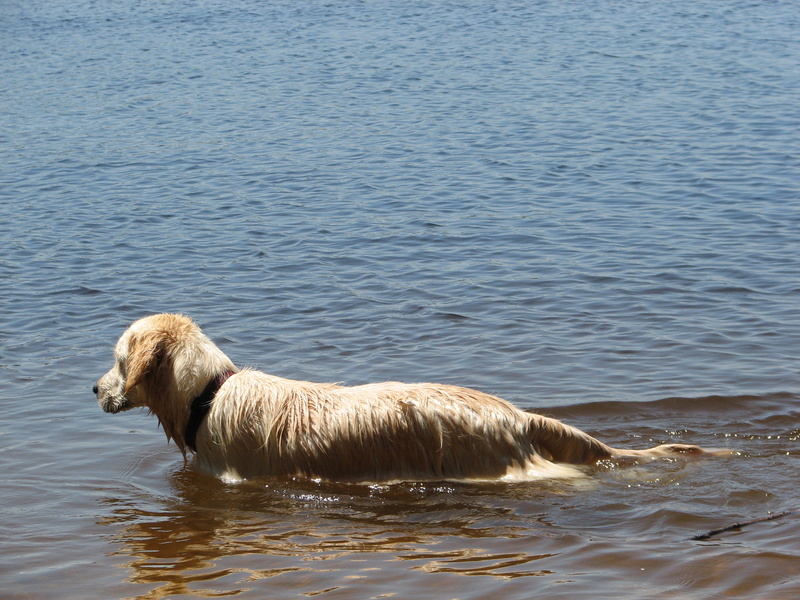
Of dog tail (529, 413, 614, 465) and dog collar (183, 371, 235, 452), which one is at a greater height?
dog collar (183, 371, 235, 452)

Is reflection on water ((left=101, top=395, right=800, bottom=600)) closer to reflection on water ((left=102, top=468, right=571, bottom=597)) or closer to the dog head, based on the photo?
reflection on water ((left=102, top=468, right=571, bottom=597))

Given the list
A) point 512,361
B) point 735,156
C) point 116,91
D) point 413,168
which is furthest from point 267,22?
point 512,361

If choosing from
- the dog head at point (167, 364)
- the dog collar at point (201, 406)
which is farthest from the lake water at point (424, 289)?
the dog head at point (167, 364)

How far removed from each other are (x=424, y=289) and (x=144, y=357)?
5137 mm

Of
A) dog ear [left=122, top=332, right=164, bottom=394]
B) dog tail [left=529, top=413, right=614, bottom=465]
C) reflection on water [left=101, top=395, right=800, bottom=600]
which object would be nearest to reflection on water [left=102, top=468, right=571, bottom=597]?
reflection on water [left=101, top=395, right=800, bottom=600]

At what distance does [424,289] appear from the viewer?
11047 millimetres

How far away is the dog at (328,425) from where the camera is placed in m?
6.09

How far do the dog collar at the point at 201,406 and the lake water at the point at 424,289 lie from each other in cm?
36

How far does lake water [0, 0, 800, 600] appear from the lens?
219 inches

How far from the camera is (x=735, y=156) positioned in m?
16.2

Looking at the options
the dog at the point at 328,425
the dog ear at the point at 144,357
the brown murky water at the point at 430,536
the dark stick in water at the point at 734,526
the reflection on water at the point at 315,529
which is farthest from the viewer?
the dog ear at the point at 144,357

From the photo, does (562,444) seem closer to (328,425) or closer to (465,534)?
(465,534)

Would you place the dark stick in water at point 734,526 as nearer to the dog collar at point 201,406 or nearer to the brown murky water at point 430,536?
the brown murky water at point 430,536

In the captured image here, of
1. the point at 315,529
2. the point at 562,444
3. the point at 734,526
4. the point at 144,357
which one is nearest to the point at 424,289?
the point at 562,444
